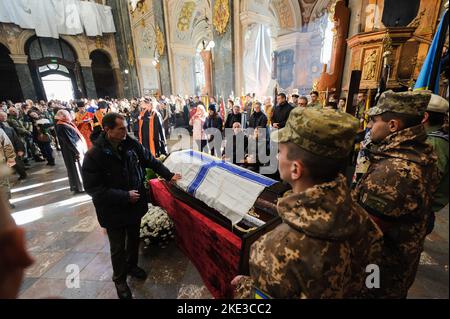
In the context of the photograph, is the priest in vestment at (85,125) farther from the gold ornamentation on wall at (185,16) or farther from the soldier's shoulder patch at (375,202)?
the gold ornamentation on wall at (185,16)

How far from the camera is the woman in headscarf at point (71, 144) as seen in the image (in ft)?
12.6

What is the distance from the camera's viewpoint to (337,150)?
78 centimetres

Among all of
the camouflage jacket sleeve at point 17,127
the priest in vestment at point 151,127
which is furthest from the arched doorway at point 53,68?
the priest in vestment at point 151,127

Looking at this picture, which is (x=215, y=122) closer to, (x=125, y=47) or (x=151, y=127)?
(x=151, y=127)

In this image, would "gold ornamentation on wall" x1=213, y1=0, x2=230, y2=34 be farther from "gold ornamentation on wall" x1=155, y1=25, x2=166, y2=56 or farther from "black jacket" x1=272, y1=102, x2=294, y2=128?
"black jacket" x1=272, y1=102, x2=294, y2=128

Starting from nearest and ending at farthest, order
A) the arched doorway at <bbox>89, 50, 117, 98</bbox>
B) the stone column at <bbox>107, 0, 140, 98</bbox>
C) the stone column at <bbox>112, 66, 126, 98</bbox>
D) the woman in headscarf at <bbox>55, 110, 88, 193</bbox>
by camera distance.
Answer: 1. the woman in headscarf at <bbox>55, 110, 88, 193</bbox>
2. the stone column at <bbox>107, 0, 140, 98</bbox>
3. the arched doorway at <bbox>89, 50, 117, 98</bbox>
4. the stone column at <bbox>112, 66, 126, 98</bbox>

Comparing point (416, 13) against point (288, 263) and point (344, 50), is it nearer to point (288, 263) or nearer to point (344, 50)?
point (344, 50)

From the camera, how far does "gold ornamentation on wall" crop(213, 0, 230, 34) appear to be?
8742 millimetres

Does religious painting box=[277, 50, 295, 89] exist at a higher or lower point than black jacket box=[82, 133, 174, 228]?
higher

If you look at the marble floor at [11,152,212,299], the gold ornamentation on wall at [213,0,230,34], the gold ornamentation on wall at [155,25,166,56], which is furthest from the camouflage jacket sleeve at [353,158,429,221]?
the gold ornamentation on wall at [155,25,166,56]

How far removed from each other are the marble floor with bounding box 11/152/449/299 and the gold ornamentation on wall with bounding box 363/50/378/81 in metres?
3.52

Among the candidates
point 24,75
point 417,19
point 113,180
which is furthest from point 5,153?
point 24,75

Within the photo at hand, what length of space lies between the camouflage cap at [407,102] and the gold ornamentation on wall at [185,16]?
15173 millimetres
